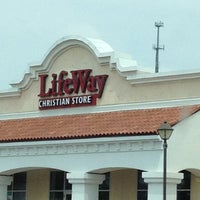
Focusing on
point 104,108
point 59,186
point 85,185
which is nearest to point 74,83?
point 104,108

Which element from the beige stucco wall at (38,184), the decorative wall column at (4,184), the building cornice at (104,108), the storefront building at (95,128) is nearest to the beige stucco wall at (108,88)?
the storefront building at (95,128)

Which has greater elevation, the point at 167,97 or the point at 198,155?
the point at 167,97

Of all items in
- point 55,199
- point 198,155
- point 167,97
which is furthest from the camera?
point 55,199

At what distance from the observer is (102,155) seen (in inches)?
1089

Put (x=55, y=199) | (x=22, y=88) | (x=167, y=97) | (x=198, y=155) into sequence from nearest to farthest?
(x=198, y=155) → (x=167, y=97) → (x=55, y=199) → (x=22, y=88)

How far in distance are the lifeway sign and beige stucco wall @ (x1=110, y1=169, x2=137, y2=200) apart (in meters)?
2.98

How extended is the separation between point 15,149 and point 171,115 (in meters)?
6.00

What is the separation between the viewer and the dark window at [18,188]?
1321 inches

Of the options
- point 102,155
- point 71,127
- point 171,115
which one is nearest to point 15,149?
point 71,127

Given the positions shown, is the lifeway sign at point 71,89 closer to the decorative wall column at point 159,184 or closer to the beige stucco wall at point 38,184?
the beige stucco wall at point 38,184

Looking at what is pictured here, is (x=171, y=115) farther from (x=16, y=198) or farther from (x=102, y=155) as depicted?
(x=16, y=198)

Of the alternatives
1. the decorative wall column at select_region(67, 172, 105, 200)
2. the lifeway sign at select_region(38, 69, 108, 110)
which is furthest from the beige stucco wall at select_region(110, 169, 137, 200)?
the lifeway sign at select_region(38, 69, 108, 110)

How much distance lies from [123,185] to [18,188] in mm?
5646

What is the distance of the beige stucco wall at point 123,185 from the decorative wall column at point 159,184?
3.20 m
